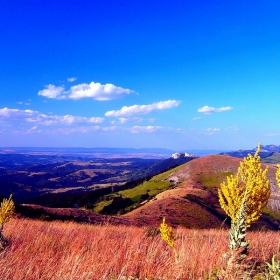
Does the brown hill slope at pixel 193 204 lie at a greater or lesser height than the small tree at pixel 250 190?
lesser

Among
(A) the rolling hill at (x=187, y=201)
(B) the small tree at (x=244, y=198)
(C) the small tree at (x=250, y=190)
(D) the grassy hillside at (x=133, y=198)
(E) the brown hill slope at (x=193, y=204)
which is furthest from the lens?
(D) the grassy hillside at (x=133, y=198)

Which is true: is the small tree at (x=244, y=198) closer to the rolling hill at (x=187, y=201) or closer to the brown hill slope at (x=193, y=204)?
the brown hill slope at (x=193, y=204)

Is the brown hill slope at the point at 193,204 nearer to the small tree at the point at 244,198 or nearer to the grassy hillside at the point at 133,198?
the grassy hillside at the point at 133,198

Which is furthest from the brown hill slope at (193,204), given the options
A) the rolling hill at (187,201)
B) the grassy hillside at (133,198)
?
the grassy hillside at (133,198)

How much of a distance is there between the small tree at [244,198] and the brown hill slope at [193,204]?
2387cm

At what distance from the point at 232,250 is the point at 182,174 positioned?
6817 centimetres

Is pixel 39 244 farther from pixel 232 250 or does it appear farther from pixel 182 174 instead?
pixel 182 174

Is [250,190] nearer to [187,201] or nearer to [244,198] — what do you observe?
[244,198]

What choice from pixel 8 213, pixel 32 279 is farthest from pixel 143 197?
pixel 32 279

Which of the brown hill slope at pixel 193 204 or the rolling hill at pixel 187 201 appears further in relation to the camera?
the rolling hill at pixel 187 201

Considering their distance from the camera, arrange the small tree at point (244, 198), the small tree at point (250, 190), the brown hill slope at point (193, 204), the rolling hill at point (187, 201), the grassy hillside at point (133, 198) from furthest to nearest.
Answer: the grassy hillside at point (133, 198) → the rolling hill at point (187, 201) → the brown hill slope at point (193, 204) → the small tree at point (250, 190) → the small tree at point (244, 198)

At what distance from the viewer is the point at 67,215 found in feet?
110

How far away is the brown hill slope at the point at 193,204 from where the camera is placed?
39116mm

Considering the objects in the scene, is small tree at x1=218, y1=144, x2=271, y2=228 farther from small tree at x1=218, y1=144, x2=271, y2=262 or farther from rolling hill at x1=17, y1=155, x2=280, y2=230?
rolling hill at x1=17, y1=155, x2=280, y2=230
